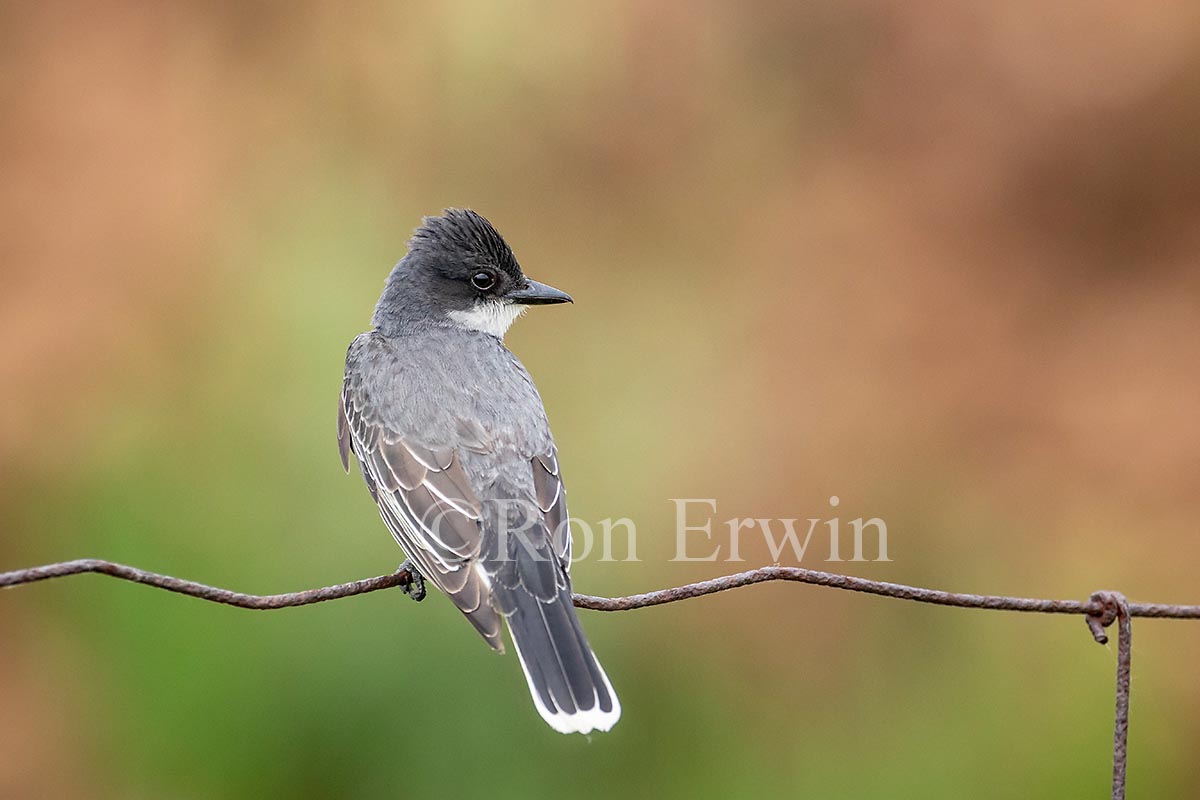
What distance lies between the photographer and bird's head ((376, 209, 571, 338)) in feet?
17.6

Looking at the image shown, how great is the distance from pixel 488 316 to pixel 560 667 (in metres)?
1.89

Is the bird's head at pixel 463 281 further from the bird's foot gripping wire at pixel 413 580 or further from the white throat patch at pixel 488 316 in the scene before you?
the bird's foot gripping wire at pixel 413 580

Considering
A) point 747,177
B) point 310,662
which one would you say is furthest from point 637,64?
point 310,662

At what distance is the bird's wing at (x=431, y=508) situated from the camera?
13.4 feet

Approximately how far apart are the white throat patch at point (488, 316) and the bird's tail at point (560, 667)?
157 cm

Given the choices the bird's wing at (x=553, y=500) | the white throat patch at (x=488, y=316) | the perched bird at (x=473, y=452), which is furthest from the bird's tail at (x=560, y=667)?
the white throat patch at (x=488, y=316)

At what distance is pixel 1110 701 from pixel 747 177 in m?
4.15

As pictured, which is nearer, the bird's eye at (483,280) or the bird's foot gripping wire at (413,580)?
the bird's foot gripping wire at (413,580)

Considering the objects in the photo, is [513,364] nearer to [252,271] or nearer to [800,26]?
[252,271]

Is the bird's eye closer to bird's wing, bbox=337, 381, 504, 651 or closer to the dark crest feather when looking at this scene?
the dark crest feather

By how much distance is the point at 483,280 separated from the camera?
5418 millimetres

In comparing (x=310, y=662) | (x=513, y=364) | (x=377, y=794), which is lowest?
(x=377, y=794)

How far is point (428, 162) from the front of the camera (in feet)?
27.1

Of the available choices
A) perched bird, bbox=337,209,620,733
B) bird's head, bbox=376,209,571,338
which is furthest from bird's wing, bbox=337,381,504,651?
bird's head, bbox=376,209,571,338
